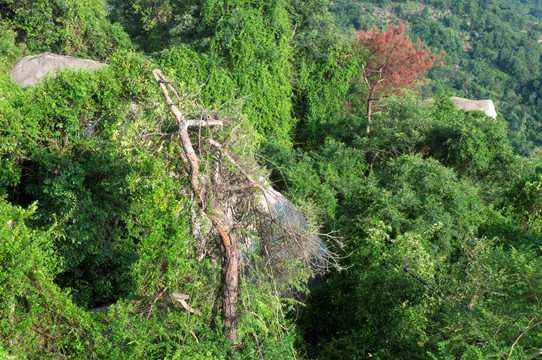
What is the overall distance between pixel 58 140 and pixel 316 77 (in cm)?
1434

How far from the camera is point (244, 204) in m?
6.15

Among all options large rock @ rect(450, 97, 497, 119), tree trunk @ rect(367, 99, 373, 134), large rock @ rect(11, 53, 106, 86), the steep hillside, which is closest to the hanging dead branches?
large rock @ rect(11, 53, 106, 86)

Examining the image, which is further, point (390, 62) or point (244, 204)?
point (390, 62)

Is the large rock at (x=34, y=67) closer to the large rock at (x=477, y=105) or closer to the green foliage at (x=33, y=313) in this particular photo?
the green foliage at (x=33, y=313)

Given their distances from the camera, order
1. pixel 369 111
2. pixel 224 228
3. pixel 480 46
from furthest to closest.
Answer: pixel 480 46 < pixel 369 111 < pixel 224 228

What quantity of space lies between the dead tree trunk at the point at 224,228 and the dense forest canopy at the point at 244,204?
1.1 inches

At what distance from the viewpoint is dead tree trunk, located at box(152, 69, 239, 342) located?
217 inches

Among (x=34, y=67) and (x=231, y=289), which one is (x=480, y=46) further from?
(x=231, y=289)

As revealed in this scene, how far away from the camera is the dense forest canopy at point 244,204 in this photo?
5.95m

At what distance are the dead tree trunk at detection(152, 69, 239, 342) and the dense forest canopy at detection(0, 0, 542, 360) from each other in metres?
0.03

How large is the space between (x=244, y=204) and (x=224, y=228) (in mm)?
477

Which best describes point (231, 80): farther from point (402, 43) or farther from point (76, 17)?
point (402, 43)

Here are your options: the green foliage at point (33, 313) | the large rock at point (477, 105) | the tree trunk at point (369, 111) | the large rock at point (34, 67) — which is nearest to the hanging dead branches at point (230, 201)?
the green foliage at point (33, 313)

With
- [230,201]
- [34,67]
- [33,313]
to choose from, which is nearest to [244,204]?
[230,201]
